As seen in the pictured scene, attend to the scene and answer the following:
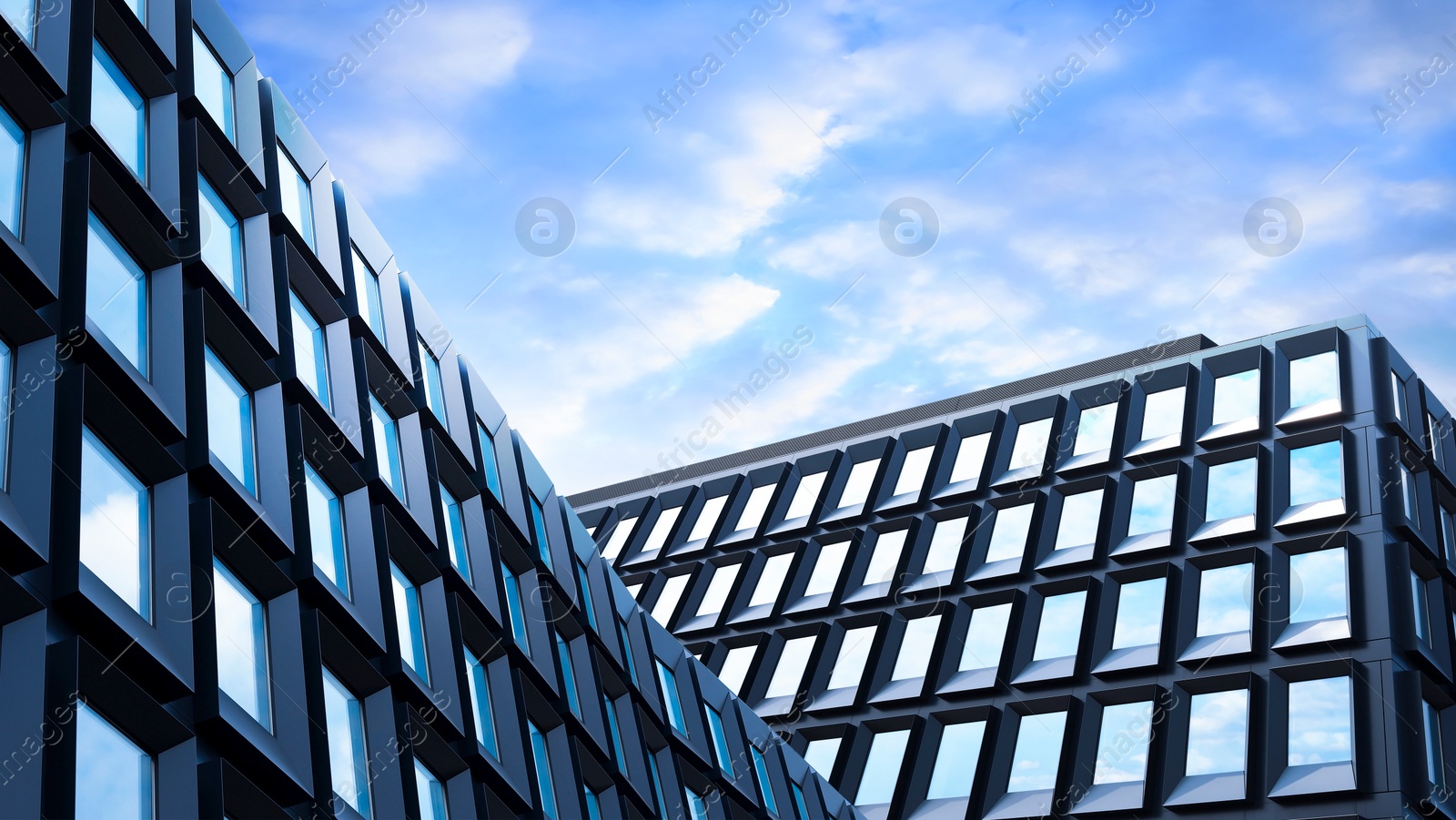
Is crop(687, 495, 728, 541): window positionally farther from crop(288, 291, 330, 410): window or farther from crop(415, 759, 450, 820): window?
crop(415, 759, 450, 820): window

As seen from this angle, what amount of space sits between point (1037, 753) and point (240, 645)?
2294 cm

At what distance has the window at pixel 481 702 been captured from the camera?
1761 centimetres

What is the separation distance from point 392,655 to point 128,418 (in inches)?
187

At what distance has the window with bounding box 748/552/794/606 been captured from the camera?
39.8 metres

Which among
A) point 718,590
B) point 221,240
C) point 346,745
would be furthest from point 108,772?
point 718,590

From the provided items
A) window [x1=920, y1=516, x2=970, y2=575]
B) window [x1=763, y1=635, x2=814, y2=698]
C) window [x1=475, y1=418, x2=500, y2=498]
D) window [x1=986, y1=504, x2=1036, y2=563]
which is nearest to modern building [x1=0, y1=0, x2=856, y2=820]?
window [x1=475, y1=418, x2=500, y2=498]

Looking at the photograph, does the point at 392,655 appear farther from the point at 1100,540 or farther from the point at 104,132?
the point at 1100,540

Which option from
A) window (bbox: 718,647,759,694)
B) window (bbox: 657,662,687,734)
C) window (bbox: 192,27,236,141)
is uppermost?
window (bbox: 718,647,759,694)

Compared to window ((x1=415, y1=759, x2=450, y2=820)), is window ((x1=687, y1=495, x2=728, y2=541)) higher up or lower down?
higher up

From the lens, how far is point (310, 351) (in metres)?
16.3

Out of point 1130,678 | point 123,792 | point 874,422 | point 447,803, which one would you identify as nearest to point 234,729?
point 123,792

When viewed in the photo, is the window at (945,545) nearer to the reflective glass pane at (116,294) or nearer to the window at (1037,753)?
the window at (1037,753)

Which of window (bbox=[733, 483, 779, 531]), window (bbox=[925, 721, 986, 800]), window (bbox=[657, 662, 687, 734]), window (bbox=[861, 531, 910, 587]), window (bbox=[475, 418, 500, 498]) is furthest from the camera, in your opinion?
window (bbox=[733, 483, 779, 531])

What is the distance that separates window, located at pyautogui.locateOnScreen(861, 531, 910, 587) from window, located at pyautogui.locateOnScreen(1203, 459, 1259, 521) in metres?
8.44
